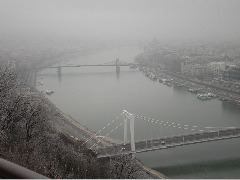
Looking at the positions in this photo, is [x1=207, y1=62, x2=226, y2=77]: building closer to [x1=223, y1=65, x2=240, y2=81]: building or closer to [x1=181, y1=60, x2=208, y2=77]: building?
[x1=181, y1=60, x2=208, y2=77]: building

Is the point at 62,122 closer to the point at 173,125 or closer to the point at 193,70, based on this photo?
the point at 173,125

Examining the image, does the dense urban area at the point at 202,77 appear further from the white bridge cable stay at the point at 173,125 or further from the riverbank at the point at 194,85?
the white bridge cable stay at the point at 173,125

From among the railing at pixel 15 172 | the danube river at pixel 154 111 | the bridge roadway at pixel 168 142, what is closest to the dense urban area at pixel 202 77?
the danube river at pixel 154 111

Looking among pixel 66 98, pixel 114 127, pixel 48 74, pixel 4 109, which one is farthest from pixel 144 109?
pixel 48 74

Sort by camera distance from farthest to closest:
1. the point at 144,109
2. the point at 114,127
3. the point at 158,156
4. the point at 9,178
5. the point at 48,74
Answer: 1. the point at 48,74
2. the point at 144,109
3. the point at 114,127
4. the point at 158,156
5. the point at 9,178

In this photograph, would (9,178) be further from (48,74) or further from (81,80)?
(48,74)

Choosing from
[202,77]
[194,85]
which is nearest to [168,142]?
[194,85]
